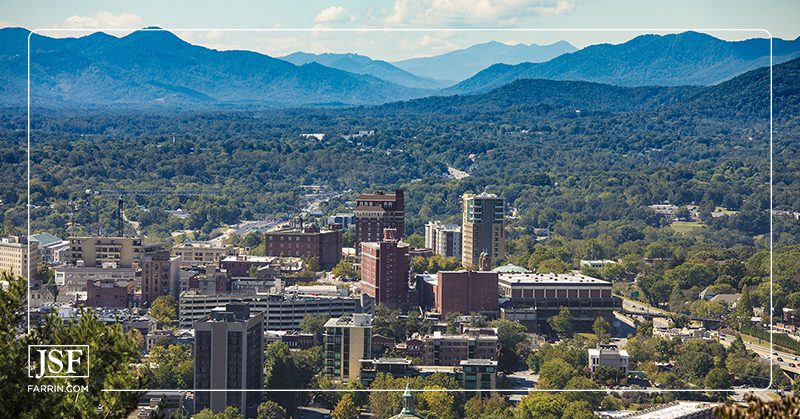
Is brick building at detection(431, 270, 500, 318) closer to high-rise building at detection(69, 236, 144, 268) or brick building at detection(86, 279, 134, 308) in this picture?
brick building at detection(86, 279, 134, 308)

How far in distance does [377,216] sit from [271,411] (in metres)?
9.71

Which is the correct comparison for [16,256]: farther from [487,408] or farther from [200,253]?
[200,253]

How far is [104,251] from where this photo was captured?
15.0 m

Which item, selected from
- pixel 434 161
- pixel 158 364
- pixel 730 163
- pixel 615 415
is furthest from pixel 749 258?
pixel 434 161

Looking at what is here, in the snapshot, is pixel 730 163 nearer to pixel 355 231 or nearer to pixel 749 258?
pixel 749 258

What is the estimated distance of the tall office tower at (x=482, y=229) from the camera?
1752 centimetres

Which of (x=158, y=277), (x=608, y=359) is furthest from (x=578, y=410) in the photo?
(x=158, y=277)

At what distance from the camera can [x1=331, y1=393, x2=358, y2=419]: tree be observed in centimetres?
903

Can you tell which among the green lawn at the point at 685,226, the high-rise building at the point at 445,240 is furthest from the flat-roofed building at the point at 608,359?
the green lawn at the point at 685,226

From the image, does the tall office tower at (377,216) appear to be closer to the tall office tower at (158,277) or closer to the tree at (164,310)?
the tall office tower at (158,277)

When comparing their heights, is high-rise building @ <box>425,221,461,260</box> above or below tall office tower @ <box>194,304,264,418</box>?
above

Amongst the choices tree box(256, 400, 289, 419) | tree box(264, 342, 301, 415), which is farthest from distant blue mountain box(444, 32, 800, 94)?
tree box(256, 400, 289, 419)

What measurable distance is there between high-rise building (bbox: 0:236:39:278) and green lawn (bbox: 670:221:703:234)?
9.84 m

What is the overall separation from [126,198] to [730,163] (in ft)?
25.3
